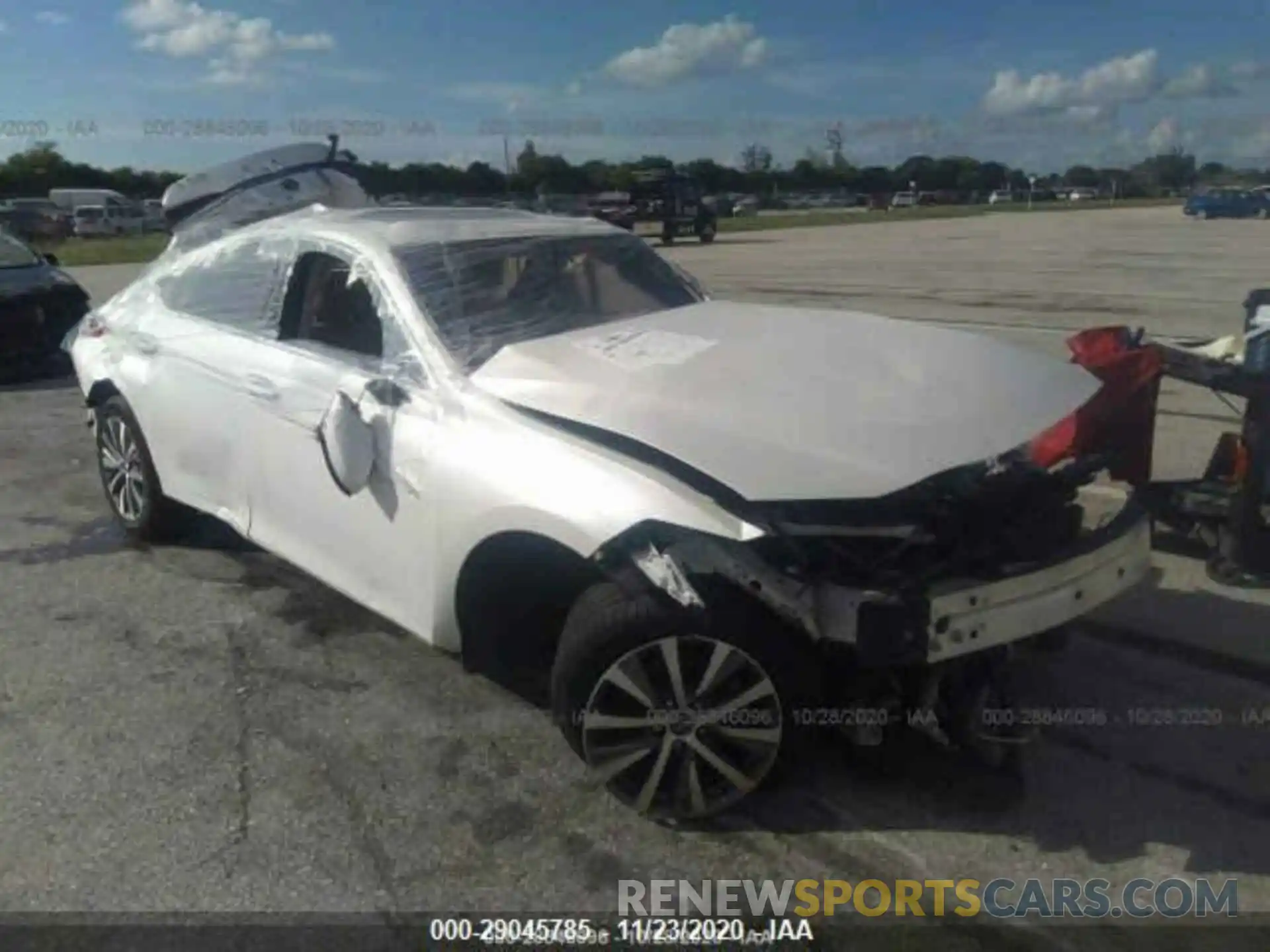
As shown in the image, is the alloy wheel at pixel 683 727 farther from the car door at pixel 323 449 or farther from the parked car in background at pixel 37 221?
the parked car in background at pixel 37 221

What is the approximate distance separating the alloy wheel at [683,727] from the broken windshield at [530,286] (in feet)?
3.80

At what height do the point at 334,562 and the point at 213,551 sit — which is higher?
the point at 334,562

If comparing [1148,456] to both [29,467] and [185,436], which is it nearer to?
[185,436]

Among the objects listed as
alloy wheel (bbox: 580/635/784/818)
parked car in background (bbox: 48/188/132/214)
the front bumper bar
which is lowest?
alloy wheel (bbox: 580/635/784/818)

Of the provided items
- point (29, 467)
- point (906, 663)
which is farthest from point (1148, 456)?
point (29, 467)

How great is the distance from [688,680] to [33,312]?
9.44 meters

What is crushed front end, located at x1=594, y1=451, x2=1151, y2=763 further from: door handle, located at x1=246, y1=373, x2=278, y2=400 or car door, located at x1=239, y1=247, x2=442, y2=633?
door handle, located at x1=246, y1=373, x2=278, y2=400

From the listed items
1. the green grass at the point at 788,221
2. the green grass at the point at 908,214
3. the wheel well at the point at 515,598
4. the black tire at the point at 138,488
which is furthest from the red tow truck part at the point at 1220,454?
the green grass at the point at 908,214

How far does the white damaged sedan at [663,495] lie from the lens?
8.80 feet

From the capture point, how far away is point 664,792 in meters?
2.90

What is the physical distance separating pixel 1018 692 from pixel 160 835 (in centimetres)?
265

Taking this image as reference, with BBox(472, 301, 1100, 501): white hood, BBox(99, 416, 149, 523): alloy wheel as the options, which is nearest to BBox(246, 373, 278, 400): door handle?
BBox(472, 301, 1100, 501): white hood

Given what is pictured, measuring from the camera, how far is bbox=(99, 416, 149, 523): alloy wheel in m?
5.00

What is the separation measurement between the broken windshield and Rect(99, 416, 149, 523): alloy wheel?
202 cm
